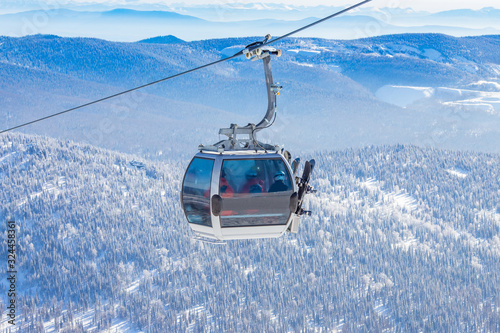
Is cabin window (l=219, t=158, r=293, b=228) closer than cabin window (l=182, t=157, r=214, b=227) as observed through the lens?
Yes

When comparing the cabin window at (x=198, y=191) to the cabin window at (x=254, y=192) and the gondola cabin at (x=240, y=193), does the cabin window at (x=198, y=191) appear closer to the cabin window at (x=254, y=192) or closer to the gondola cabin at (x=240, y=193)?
the gondola cabin at (x=240, y=193)

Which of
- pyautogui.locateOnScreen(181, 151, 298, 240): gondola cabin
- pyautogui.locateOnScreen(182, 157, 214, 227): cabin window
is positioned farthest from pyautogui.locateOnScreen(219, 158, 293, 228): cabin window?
pyautogui.locateOnScreen(182, 157, 214, 227): cabin window

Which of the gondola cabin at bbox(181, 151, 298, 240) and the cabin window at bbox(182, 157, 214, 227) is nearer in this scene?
the gondola cabin at bbox(181, 151, 298, 240)

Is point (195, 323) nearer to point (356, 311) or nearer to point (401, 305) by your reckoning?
point (356, 311)

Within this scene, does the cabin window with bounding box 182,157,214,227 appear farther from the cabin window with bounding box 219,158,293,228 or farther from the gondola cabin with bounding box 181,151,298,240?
the cabin window with bounding box 219,158,293,228

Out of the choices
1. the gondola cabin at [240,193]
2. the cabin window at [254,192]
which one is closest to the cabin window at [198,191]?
the gondola cabin at [240,193]

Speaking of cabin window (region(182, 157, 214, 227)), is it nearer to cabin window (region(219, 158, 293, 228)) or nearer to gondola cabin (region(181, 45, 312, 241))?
gondola cabin (region(181, 45, 312, 241))

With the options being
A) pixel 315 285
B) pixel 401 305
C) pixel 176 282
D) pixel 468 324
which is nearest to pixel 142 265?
pixel 176 282

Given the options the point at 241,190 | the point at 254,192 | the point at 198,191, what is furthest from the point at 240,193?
the point at 198,191

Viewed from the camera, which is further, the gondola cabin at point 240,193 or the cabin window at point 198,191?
the cabin window at point 198,191
